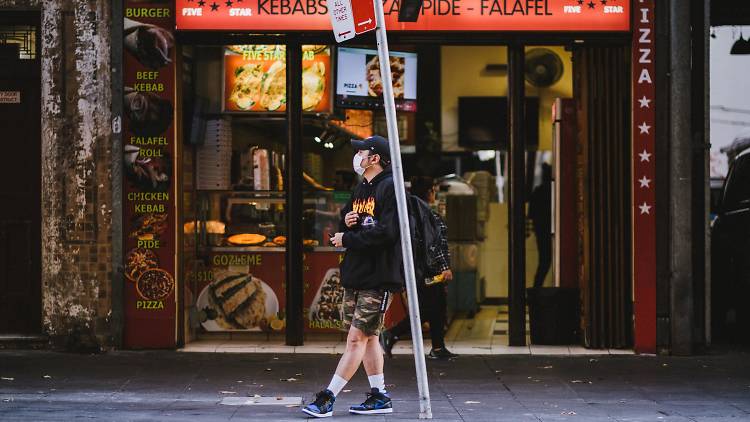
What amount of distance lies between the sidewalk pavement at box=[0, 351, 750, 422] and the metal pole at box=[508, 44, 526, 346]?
34.1 inches

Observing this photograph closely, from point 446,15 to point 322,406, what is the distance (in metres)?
4.85

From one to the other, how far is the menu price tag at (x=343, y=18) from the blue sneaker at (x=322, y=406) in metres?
2.54

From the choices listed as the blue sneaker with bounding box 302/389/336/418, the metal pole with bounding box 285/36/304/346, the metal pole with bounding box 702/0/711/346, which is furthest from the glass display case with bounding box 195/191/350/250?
the blue sneaker with bounding box 302/389/336/418

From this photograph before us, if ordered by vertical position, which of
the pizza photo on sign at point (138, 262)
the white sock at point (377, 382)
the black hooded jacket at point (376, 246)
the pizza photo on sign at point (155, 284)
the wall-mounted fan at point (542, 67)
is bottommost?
the white sock at point (377, 382)

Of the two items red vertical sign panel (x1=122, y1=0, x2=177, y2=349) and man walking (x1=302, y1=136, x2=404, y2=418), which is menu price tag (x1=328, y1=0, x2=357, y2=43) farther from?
red vertical sign panel (x1=122, y1=0, x2=177, y2=349)

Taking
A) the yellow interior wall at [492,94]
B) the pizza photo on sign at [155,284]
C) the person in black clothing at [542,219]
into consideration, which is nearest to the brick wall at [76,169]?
the pizza photo on sign at [155,284]

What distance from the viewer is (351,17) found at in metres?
7.40

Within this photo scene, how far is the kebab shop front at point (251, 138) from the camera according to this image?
36.2 ft

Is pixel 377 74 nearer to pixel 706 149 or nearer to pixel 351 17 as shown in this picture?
pixel 706 149

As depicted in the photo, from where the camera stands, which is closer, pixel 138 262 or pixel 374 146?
pixel 374 146

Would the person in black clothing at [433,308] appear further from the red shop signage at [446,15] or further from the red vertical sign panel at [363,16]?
the red vertical sign panel at [363,16]

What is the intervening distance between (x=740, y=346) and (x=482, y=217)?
471 cm

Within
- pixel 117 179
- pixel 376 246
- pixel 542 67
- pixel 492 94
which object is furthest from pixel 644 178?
pixel 117 179

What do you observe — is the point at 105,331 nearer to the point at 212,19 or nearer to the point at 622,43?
the point at 212,19
